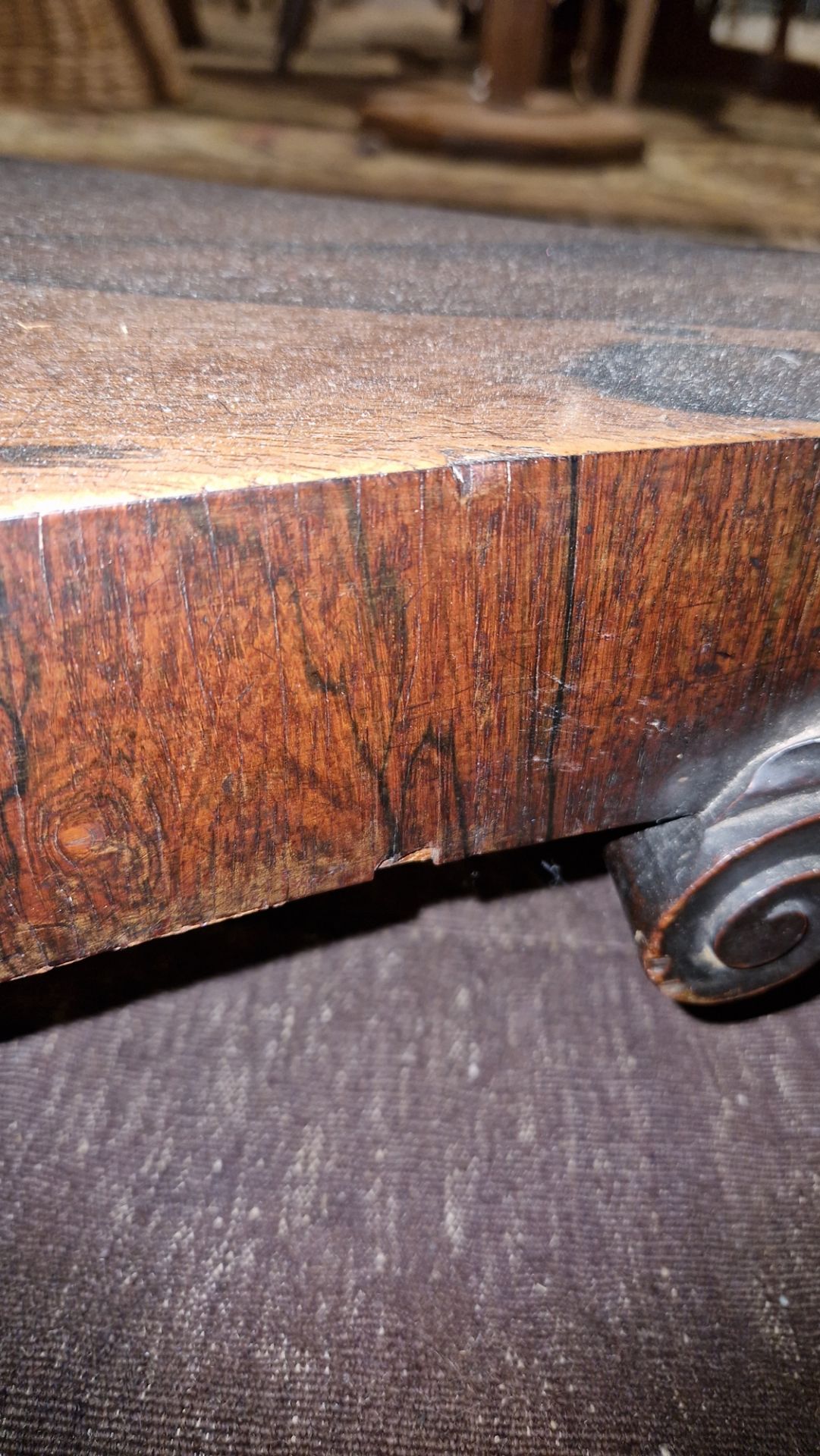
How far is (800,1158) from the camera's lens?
0.74 meters

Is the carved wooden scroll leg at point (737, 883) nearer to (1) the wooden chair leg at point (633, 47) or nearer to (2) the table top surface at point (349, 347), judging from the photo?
(2) the table top surface at point (349, 347)

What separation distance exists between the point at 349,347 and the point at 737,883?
366 mm

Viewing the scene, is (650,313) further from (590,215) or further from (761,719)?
(590,215)

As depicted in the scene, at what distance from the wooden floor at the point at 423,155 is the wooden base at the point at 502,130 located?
0.03m

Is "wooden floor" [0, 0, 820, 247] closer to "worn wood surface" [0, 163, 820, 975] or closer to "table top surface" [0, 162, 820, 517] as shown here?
"table top surface" [0, 162, 820, 517]

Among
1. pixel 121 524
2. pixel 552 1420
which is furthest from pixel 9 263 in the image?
pixel 552 1420

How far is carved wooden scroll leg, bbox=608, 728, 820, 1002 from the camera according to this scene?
1.77 ft

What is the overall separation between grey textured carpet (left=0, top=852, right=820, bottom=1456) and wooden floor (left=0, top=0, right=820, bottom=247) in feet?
2.45

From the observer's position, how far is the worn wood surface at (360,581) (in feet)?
1.25

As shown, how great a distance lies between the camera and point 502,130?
1.38 m

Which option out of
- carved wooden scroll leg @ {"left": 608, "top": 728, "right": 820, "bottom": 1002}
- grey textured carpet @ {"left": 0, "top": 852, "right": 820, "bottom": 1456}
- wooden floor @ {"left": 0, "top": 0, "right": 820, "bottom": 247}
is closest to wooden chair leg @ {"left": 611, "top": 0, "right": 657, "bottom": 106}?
wooden floor @ {"left": 0, "top": 0, "right": 820, "bottom": 247}

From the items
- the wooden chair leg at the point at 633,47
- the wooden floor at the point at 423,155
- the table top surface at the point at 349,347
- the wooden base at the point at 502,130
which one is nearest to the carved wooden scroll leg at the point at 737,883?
the table top surface at the point at 349,347

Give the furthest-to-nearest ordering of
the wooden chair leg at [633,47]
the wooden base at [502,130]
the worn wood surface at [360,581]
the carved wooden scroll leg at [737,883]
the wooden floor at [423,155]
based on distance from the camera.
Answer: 1. the wooden chair leg at [633,47]
2. the wooden base at [502,130]
3. the wooden floor at [423,155]
4. the carved wooden scroll leg at [737,883]
5. the worn wood surface at [360,581]

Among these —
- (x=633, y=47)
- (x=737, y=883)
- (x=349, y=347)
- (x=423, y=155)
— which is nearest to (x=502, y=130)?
(x=423, y=155)
